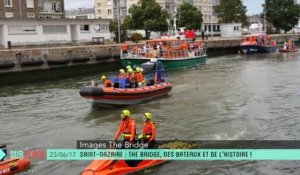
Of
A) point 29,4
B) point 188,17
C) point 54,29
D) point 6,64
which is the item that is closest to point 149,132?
point 6,64

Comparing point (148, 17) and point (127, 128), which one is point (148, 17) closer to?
point (148, 17)

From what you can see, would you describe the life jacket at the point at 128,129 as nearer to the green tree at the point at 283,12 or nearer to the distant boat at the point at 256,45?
the distant boat at the point at 256,45

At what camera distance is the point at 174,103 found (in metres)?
24.1

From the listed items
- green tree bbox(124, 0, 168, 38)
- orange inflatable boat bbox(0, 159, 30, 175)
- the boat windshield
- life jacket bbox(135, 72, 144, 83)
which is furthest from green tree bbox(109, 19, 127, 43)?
orange inflatable boat bbox(0, 159, 30, 175)

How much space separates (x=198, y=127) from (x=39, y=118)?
7.76 metres

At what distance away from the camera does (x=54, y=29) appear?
5181cm

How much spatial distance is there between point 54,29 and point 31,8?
12.6 m

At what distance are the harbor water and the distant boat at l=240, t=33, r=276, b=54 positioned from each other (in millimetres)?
27162

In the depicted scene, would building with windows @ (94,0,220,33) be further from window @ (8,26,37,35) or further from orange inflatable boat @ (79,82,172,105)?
orange inflatable boat @ (79,82,172,105)

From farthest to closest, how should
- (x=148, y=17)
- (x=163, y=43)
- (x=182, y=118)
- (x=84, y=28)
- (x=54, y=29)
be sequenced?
1. (x=148, y=17)
2. (x=84, y=28)
3. (x=54, y=29)
4. (x=163, y=43)
5. (x=182, y=118)

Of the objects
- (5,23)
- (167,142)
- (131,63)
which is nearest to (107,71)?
(131,63)

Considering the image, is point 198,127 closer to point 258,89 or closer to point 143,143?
point 143,143

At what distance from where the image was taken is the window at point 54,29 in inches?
1992

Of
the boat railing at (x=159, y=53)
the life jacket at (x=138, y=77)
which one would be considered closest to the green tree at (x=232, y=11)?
the boat railing at (x=159, y=53)
